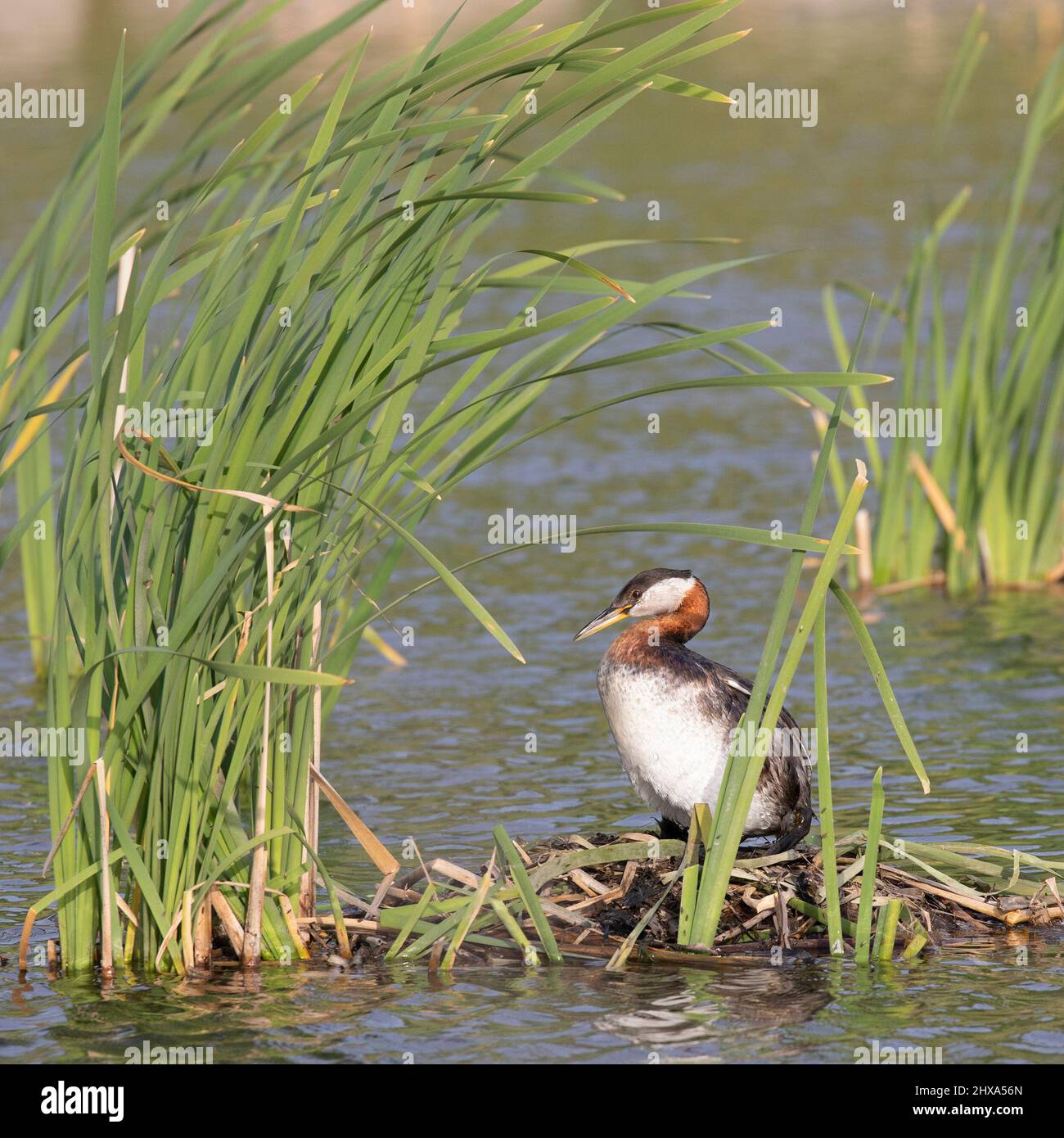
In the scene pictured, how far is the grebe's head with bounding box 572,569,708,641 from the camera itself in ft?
21.6

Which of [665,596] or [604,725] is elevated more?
[665,596]

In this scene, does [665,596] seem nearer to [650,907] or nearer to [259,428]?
[650,907]

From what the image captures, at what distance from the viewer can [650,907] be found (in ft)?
19.2

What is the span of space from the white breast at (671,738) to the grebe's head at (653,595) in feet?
1.73

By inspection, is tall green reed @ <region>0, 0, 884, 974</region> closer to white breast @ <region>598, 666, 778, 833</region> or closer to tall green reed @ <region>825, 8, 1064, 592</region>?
white breast @ <region>598, 666, 778, 833</region>

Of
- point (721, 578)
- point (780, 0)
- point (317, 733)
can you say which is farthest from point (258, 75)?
point (780, 0)

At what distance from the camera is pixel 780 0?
102ft

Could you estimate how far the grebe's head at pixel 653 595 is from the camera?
660cm

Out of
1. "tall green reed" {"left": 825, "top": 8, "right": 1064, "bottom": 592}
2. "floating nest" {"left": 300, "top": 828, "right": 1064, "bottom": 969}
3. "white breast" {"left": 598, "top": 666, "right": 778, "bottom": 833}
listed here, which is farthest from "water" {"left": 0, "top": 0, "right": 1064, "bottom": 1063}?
"white breast" {"left": 598, "top": 666, "right": 778, "bottom": 833}

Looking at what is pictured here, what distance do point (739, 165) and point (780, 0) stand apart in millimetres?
10460

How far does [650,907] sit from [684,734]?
24.1 inches

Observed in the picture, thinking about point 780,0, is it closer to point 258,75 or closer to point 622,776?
point 622,776

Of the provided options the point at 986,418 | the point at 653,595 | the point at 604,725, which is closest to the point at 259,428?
the point at 653,595

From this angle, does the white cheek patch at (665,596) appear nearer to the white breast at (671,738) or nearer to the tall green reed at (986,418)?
the white breast at (671,738)
